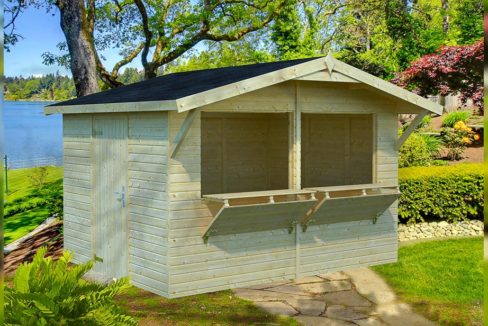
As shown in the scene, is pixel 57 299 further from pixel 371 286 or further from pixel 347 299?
pixel 371 286

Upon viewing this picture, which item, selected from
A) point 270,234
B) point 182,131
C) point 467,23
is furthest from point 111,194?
point 467,23

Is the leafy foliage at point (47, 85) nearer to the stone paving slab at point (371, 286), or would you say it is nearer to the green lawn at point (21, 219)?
the green lawn at point (21, 219)

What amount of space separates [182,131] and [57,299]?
12.3 feet

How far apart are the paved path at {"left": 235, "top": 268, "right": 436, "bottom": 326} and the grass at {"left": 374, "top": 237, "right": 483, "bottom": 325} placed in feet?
0.84

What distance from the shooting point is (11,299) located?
443 centimetres

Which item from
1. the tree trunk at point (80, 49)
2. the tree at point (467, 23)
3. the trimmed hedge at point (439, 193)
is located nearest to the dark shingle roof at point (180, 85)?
the trimmed hedge at point (439, 193)

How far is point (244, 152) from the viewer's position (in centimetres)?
1306

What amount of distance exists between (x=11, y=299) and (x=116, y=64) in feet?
60.6

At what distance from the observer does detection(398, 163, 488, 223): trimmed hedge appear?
1275 centimetres

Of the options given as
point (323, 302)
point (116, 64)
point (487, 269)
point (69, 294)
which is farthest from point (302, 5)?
point (487, 269)

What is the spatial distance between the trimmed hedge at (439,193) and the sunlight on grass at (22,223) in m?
8.43

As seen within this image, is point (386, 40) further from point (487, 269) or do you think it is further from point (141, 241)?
point (487, 269)

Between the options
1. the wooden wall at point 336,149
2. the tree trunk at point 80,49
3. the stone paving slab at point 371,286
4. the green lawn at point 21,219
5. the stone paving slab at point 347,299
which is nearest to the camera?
the stone paving slab at point 347,299

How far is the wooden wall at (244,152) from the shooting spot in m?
12.6
